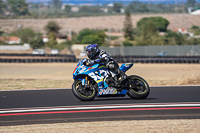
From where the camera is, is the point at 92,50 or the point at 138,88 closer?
the point at 92,50

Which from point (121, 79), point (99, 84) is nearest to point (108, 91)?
point (99, 84)

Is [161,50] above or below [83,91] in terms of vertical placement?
below

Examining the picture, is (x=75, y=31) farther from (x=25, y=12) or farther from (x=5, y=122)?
(x=5, y=122)

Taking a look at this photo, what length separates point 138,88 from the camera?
34.0 feet

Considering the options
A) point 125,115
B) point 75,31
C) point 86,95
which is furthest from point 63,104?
point 75,31

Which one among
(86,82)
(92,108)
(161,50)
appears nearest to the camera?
(92,108)

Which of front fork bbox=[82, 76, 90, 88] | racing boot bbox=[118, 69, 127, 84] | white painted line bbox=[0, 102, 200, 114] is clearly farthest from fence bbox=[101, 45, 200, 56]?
front fork bbox=[82, 76, 90, 88]

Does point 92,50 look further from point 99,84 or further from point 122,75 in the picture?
point 122,75

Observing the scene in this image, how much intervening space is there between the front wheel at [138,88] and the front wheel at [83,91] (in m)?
1.00

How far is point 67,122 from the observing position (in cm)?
782

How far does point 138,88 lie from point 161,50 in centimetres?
4011

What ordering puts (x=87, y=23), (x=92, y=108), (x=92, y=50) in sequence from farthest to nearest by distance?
(x=87, y=23)
(x=92, y=50)
(x=92, y=108)

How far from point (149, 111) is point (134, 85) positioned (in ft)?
5.12

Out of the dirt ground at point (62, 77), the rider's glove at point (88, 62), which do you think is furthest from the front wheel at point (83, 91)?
the dirt ground at point (62, 77)
